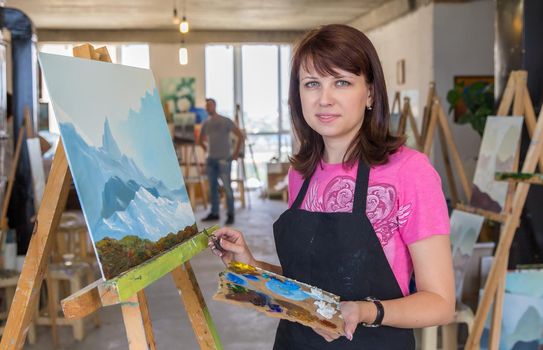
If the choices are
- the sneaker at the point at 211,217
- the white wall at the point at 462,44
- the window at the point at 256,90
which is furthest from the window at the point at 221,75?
the white wall at the point at 462,44

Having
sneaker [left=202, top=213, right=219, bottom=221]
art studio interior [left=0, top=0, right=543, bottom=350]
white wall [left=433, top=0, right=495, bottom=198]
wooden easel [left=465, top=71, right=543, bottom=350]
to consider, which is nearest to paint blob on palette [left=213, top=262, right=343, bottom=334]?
art studio interior [left=0, top=0, right=543, bottom=350]

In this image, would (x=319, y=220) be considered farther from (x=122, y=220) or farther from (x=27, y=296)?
(x=27, y=296)

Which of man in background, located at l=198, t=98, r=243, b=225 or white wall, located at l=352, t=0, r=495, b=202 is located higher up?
white wall, located at l=352, t=0, r=495, b=202

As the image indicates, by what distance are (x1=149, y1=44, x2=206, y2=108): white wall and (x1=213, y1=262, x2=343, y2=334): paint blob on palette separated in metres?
11.1

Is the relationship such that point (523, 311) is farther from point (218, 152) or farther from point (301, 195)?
point (218, 152)

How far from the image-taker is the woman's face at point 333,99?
1.48 m

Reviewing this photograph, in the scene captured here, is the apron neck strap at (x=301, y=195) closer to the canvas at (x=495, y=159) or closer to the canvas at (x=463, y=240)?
the canvas at (x=495, y=159)

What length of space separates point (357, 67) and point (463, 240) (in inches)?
88.2

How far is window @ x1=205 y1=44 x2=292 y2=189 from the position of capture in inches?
514

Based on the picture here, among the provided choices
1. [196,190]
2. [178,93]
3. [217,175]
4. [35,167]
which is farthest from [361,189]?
[178,93]

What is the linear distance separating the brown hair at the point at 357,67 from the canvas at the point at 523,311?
6.31 feet

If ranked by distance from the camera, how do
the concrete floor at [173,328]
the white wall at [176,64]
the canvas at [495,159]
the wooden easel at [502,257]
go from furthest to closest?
the white wall at [176,64], the concrete floor at [173,328], the canvas at [495,159], the wooden easel at [502,257]

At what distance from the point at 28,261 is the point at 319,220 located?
2.31ft

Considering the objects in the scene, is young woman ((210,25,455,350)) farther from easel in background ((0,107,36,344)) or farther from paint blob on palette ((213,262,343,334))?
easel in background ((0,107,36,344))
